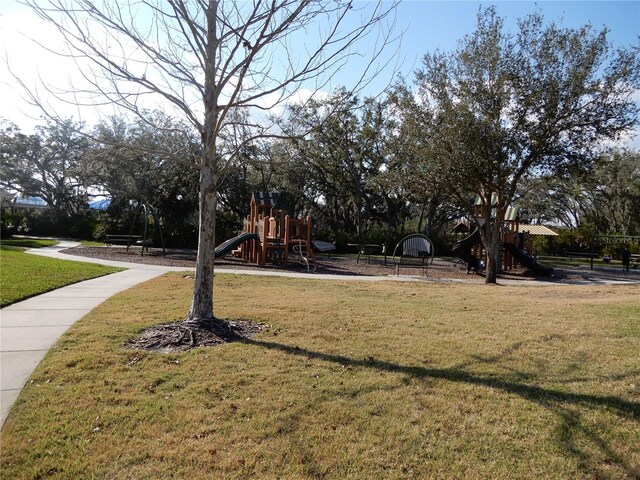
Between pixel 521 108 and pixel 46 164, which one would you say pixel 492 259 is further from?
pixel 46 164

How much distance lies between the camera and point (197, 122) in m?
6.48

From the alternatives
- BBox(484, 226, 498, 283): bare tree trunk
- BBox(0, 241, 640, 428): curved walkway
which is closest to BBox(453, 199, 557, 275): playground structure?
BBox(484, 226, 498, 283): bare tree trunk

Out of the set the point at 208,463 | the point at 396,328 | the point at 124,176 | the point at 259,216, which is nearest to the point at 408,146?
the point at 259,216

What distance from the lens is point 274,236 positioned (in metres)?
19.6

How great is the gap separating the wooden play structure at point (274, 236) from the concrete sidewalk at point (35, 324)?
8012 mm

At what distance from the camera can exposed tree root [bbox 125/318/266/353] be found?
18.8 feet

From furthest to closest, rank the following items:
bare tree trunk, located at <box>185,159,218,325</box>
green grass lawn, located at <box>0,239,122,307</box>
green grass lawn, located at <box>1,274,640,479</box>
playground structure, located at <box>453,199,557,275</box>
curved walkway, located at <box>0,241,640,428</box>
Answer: playground structure, located at <box>453,199,557,275</box> → green grass lawn, located at <box>0,239,122,307</box> → bare tree trunk, located at <box>185,159,218,325</box> → curved walkway, located at <box>0,241,640,428</box> → green grass lawn, located at <box>1,274,640,479</box>

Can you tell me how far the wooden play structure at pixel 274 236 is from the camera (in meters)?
19.0

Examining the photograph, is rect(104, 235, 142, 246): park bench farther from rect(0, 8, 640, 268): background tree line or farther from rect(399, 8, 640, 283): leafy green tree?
rect(399, 8, 640, 283): leafy green tree

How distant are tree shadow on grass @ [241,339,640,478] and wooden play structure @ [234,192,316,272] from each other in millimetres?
12331

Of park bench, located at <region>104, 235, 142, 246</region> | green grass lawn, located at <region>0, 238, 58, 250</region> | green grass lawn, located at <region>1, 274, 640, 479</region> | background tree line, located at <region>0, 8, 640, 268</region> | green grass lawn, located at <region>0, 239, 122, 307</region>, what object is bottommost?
green grass lawn, located at <region>1, 274, 640, 479</region>

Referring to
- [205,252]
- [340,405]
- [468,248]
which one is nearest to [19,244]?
[468,248]

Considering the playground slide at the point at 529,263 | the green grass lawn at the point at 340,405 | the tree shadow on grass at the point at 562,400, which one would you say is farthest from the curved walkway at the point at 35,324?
the playground slide at the point at 529,263

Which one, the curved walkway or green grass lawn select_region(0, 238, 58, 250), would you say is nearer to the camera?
the curved walkway
